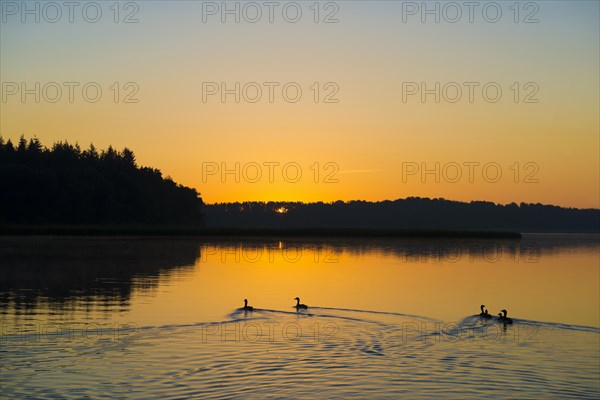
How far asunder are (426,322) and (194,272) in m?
27.7

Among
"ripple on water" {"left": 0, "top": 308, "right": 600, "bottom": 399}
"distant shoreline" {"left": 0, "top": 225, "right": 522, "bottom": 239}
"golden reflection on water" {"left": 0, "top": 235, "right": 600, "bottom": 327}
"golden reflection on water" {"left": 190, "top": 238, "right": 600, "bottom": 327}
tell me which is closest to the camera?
"ripple on water" {"left": 0, "top": 308, "right": 600, "bottom": 399}

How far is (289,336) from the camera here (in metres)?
27.8

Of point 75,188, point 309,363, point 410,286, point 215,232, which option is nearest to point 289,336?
point 309,363

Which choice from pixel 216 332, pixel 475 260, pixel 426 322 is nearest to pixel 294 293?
pixel 426 322

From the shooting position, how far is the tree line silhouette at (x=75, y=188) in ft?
446

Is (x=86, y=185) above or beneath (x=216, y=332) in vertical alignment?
above

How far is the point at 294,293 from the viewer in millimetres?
44312

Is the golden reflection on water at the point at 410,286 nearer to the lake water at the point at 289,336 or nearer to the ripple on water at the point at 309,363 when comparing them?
the lake water at the point at 289,336

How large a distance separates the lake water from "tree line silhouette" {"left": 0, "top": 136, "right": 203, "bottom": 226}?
3449 inches

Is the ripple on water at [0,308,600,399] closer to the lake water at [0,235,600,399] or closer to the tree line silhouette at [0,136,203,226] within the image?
the lake water at [0,235,600,399]

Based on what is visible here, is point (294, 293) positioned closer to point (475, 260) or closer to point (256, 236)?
point (475, 260)

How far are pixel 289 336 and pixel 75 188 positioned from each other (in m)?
125

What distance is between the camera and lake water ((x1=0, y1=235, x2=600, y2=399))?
19.6 metres

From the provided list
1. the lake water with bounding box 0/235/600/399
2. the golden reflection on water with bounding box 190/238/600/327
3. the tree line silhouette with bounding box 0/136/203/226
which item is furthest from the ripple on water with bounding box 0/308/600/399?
the tree line silhouette with bounding box 0/136/203/226
